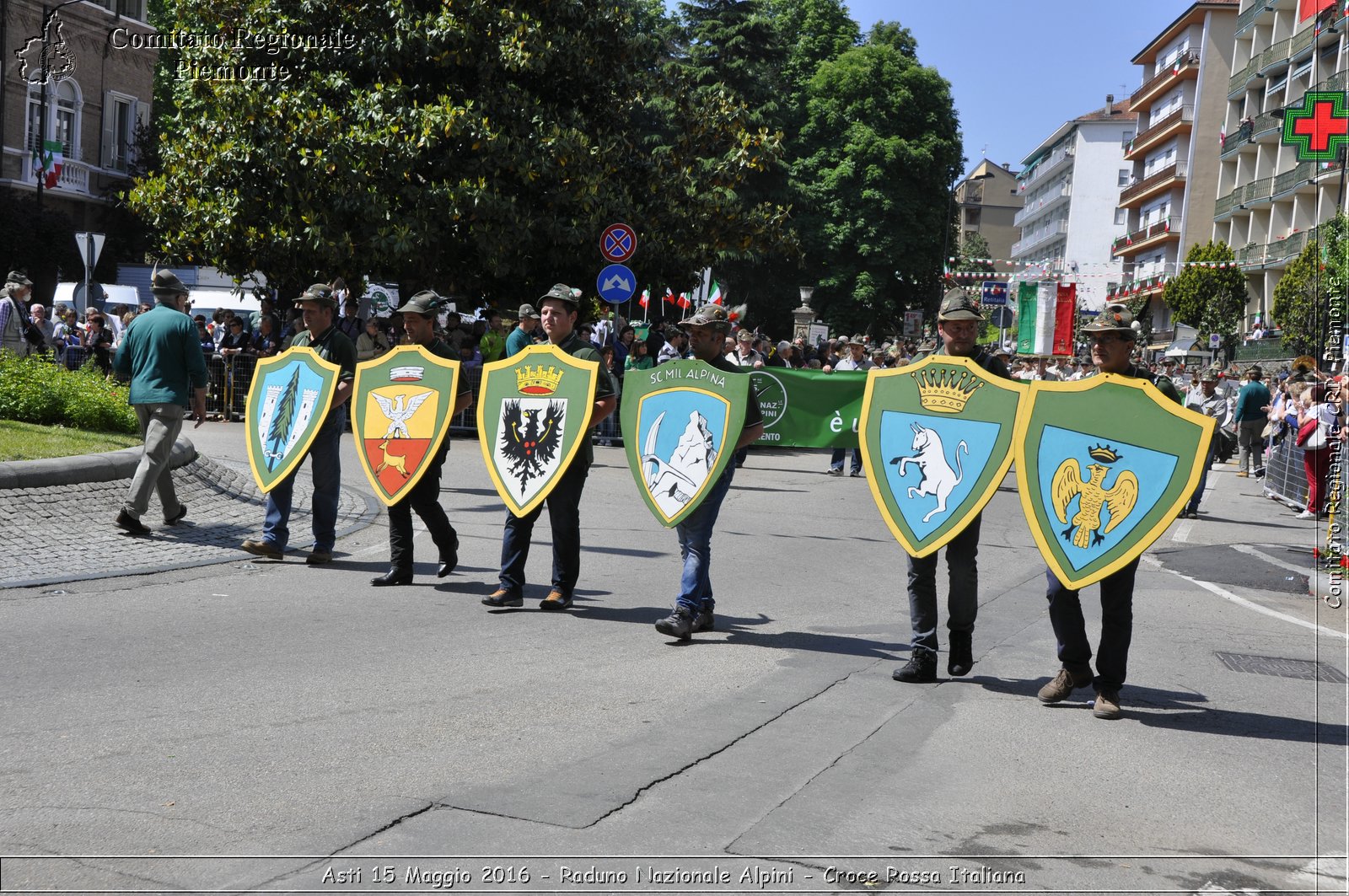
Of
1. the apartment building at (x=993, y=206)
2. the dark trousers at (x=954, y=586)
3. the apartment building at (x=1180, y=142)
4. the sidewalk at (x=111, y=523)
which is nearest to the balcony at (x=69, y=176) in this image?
the sidewalk at (x=111, y=523)

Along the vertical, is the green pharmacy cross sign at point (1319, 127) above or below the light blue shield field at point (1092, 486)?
above

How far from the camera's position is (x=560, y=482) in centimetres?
811

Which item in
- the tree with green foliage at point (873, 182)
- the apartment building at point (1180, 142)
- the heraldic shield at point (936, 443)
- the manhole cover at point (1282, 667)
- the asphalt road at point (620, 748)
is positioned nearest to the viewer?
the asphalt road at point (620, 748)

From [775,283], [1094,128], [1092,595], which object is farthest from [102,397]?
[1094,128]

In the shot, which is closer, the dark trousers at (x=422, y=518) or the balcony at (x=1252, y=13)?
the dark trousers at (x=422, y=518)

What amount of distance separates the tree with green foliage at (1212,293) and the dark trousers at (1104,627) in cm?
5583

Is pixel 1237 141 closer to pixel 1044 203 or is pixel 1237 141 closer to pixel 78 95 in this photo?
pixel 78 95

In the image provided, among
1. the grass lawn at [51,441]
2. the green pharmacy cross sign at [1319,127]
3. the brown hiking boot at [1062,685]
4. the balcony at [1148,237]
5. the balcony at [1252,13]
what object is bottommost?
the brown hiking boot at [1062,685]

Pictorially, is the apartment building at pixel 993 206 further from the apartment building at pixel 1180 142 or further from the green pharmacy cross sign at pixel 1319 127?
the green pharmacy cross sign at pixel 1319 127

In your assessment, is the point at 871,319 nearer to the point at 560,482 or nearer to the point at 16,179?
the point at 16,179

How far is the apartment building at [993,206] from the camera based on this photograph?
162625 millimetres

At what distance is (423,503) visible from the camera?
8.93 meters

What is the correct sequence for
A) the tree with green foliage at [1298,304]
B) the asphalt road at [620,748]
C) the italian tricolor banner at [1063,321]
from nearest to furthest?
the asphalt road at [620,748]
the tree with green foliage at [1298,304]
the italian tricolor banner at [1063,321]

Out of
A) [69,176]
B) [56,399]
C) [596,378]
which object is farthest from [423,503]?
[69,176]
